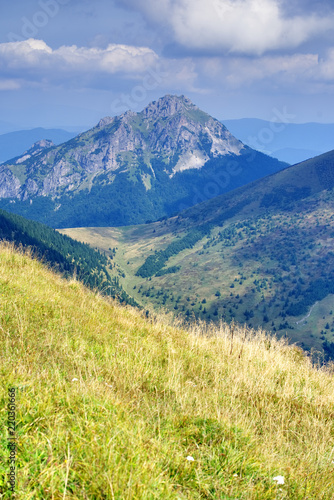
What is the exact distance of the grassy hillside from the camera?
3020 millimetres

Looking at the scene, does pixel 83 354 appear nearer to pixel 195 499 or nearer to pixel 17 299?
pixel 17 299

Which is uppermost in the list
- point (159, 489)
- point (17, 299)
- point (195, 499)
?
point (17, 299)

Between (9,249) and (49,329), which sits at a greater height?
(9,249)

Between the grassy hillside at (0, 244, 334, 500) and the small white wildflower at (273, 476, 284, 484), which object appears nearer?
the grassy hillside at (0, 244, 334, 500)

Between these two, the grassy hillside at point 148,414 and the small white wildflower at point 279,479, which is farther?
the small white wildflower at point 279,479

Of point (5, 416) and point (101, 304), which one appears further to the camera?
point (101, 304)

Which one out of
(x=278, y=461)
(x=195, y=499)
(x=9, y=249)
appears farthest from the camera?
(x=9, y=249)

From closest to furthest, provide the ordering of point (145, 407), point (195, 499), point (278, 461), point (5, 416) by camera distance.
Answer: point (195, 499) → point (5, 416) → point (278, 461) → point (145, 407)

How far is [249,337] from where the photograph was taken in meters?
9.38

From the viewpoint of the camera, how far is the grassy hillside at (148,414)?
9.91ft

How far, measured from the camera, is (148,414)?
14.1ft

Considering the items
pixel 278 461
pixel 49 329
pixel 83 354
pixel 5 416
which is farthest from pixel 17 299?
pixel 278 461

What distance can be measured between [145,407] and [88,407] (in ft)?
3.45

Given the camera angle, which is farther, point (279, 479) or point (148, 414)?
point (148, 414)
